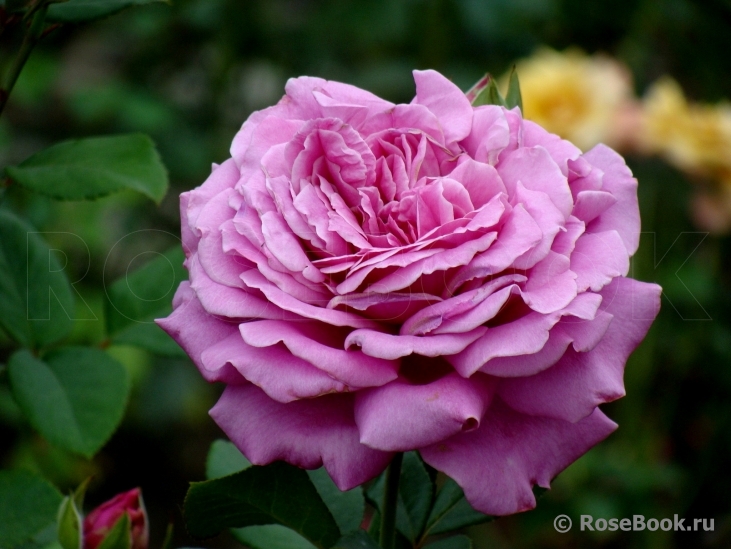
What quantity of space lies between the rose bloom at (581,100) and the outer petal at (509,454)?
1.15 metres

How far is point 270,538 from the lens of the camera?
0.64 meters

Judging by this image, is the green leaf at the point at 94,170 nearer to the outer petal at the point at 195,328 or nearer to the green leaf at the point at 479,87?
the outer petal at the point at 195,328

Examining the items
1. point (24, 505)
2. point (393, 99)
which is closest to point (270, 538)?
point (24, 505)

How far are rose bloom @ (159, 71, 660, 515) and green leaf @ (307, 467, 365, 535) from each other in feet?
0.52

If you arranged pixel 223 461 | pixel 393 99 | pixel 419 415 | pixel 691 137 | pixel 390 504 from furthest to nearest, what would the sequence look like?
pixel 393 99
pixel 691 137
pixel 223 461
pixel 390 504
pixel 419 415

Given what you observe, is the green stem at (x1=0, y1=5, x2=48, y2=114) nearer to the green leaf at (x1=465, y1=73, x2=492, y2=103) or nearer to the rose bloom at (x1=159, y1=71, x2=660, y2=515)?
the rose bloom at (x1=159, y1=71, x2=660, y2=515)

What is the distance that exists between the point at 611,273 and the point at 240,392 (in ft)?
0.76

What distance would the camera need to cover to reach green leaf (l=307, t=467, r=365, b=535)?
0.61 meters

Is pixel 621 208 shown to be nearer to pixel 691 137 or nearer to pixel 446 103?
pixel 446 103

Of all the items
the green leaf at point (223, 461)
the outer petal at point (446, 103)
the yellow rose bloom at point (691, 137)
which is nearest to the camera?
the outer petal at point (446, 103)

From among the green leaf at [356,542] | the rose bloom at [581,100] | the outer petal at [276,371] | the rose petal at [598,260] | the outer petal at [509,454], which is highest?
the rose petal at [598,260]

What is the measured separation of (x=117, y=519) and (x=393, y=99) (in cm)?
165

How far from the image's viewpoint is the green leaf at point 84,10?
602mm

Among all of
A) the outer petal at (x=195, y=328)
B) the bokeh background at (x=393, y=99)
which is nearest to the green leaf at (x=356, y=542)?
the outer petal at (x=195, y=328)
